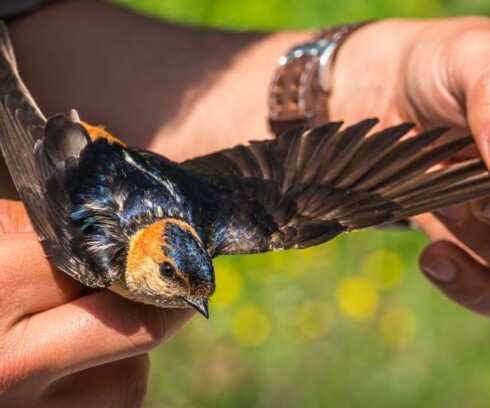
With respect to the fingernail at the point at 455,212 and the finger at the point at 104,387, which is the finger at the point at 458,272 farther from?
the finger at the point at 104,387

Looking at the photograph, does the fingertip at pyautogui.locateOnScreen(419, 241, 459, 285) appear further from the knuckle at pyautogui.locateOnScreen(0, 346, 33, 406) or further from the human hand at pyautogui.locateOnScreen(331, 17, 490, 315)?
the knuckle at pyautogui.locateOnScreen(0, 346, 33, 406)

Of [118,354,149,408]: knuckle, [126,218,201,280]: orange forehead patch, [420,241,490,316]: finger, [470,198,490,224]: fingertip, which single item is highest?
[126,218,201,280]: orange forehead patch

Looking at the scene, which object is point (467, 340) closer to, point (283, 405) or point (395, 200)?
point (283, 405)

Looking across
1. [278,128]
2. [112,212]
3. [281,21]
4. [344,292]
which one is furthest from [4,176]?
[281,21]

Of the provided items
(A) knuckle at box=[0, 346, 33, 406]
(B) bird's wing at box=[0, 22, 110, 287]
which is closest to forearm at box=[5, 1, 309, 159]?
(B) bird's wing at box=[0, 22, 110, 287]

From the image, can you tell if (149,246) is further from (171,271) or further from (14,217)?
(14,217)

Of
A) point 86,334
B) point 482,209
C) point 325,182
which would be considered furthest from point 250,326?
point 86,334

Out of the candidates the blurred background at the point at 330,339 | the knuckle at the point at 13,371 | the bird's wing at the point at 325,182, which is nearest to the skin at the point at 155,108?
the knuckle at the point at 13,371
